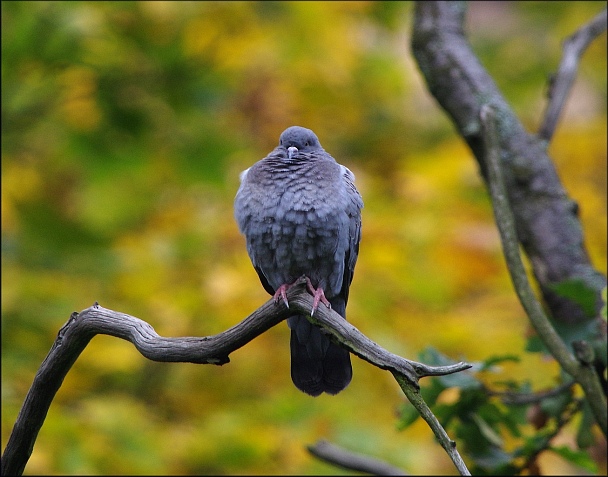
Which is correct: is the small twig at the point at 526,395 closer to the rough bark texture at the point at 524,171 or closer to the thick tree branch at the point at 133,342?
the rough bark texture at the point at 524,171

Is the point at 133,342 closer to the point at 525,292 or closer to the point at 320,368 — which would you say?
the point at 320,368

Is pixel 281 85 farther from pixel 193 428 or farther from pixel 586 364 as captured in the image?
pixel 586 364

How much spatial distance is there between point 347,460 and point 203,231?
7.40 feet

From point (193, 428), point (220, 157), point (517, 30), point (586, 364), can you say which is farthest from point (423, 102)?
point (586, 364)

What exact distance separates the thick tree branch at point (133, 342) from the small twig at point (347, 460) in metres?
1.16

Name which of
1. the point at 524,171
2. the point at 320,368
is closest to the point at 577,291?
the point at 524,171

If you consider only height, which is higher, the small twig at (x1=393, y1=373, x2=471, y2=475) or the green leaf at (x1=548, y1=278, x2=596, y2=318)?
the green leaf at (x1=548, y1=278, x2=596, y2=318)

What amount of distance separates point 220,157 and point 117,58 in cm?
101

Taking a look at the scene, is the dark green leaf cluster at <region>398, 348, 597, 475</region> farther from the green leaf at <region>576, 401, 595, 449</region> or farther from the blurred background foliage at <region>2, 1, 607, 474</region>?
the blurred background foliage at <region>2, 1, 607, 474</region>

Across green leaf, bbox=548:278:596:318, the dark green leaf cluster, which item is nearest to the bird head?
the dark green leaf cluster

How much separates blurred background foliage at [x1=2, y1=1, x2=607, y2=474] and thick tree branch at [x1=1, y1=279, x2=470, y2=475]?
5.57 feet

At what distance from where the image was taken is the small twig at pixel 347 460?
323 cm

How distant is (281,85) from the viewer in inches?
238

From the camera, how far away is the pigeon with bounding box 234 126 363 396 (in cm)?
308
